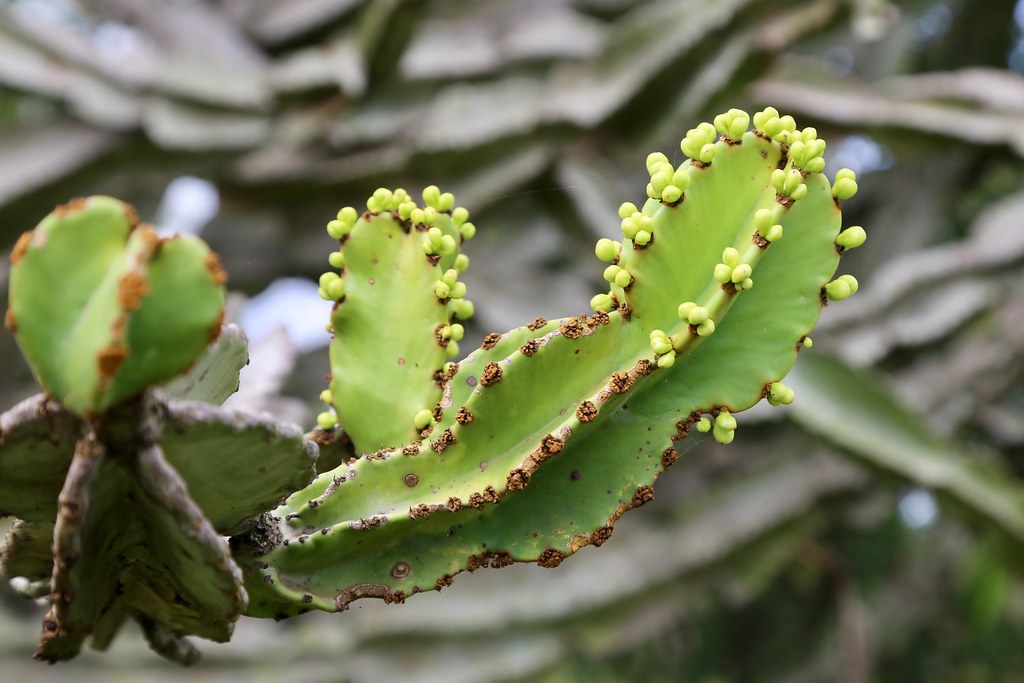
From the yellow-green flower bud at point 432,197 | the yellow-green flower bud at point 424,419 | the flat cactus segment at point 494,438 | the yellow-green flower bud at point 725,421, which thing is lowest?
the yellow-green flower bud at point 424,419

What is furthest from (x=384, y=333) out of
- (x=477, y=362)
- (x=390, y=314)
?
(x=477, y=362)

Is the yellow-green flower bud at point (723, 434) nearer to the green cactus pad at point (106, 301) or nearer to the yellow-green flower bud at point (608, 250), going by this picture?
the yellow-green flower bud at point (608, 250)

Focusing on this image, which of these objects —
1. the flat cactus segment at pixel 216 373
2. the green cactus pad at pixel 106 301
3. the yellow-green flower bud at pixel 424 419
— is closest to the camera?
the green cactus pad at pixel 106 301

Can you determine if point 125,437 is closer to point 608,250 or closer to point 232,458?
point 232,458

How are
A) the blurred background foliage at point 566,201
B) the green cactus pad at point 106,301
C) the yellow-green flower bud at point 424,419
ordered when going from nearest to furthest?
the green cactus pad at point 106,301
the yellow-green flower bud at point 424,419
the blurred background foliage at point 566,201

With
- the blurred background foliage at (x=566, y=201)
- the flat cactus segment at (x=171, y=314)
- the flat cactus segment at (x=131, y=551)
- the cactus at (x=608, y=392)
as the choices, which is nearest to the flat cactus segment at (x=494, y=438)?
the cactus at (x=608, y=392)

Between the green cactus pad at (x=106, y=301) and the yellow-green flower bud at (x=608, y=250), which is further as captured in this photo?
the yellow-green flower bud at (x=608, y=250)

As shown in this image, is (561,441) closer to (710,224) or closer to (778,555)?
(710,224)
